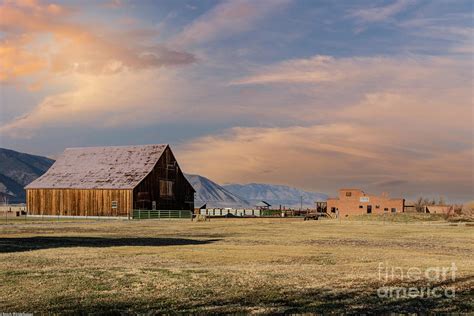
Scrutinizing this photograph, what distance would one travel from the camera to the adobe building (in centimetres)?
12788

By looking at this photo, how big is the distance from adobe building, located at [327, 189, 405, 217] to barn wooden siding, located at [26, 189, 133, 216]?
196 ft

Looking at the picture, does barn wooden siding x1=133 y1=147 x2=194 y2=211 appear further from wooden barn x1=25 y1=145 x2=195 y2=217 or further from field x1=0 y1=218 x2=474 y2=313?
field x1=0 y1=218 x2=474 y2=313

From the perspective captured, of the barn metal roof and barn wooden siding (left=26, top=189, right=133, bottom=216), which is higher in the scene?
the barn metal roof

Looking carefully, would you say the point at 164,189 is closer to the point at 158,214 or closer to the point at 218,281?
the point at 158,214

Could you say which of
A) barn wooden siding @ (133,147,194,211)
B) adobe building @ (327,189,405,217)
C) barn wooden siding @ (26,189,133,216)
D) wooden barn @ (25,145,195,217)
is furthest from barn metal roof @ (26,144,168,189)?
adobe building @ (327,189,405,217)

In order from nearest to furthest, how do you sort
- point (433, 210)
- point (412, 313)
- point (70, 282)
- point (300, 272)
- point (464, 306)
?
point (412, 313)
point (464, 306)
point (70, 282)
point (300, 272)
point (433, 210)

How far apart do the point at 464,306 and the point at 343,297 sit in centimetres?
271

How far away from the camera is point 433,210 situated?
129 meters

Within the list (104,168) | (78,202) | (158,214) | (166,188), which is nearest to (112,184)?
(104,168)

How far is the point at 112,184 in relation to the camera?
3383 inches

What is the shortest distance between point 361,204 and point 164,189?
56.9 meters

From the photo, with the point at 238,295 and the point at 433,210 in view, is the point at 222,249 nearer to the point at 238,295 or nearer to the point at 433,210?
the point at 238,295

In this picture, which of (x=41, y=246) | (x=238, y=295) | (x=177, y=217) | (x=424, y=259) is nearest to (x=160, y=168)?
(x=177, y=217)

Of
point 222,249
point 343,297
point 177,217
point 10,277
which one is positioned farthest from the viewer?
point 177,217
